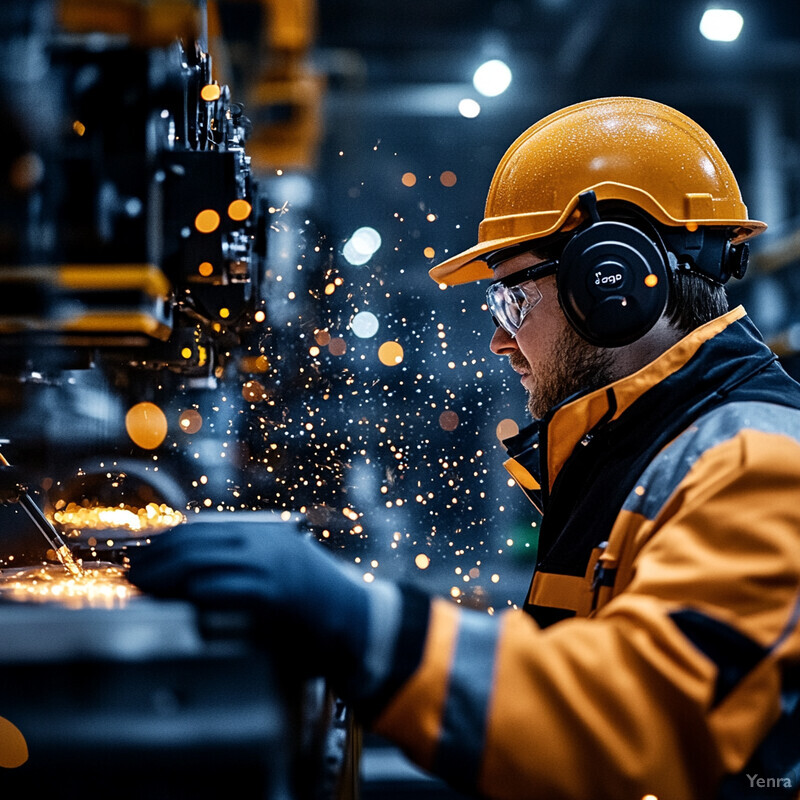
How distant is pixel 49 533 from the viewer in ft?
4.60

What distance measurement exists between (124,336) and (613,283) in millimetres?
721

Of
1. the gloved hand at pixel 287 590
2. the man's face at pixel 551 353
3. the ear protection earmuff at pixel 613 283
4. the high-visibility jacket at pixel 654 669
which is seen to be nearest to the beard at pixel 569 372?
the man's face at pixel 551 353

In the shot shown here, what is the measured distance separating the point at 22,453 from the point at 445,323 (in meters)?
1.10

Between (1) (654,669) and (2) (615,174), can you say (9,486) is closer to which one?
(1) (654,669)

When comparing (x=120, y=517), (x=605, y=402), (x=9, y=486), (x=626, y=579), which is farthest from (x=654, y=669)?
(x=120, y=517)

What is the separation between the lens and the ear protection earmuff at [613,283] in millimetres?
1155

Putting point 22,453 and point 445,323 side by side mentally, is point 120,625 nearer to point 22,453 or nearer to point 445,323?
point 22,453

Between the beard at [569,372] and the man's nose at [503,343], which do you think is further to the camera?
the man's nose at [503,343]

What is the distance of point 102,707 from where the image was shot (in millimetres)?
625

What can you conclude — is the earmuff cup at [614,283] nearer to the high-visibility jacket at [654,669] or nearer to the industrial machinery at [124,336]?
the high-visibility jacket at [654,669]

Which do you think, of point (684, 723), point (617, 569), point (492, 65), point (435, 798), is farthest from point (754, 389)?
point (435, 798)

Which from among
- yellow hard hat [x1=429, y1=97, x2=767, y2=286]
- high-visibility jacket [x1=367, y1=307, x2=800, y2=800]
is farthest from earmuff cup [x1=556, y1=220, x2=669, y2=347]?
high-visibility jacket [x1=367, y1=307, x2=800, y2=800]

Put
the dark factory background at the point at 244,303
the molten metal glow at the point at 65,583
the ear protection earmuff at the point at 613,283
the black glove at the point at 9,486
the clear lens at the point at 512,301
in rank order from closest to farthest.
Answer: the dark factory background at the point at 244,303 < the molten metal glow at the point at 65,583 < the ear protection earmuff at the point at 613,283 < the black glove at the point at 9,486 < the clear lens at the point at 512,301

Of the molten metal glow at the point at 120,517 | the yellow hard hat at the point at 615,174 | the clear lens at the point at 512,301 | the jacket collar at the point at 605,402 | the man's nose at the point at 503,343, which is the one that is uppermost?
the yellow hard hat at the point at 615,174
